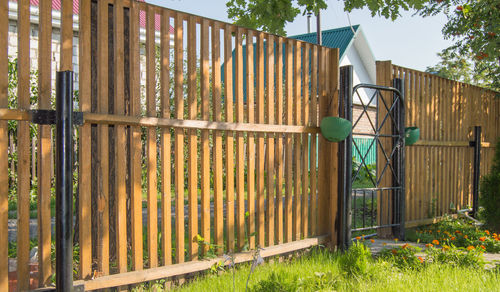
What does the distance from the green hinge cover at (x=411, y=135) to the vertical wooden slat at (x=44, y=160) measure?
469 centimetres

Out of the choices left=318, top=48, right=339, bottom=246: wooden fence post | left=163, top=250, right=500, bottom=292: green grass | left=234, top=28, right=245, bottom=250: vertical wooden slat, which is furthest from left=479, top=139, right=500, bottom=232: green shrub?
left=234, top=28, right=245, bottom=250: vertical wooden slat

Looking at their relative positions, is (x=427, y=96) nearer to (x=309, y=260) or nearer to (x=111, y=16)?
(x=309, y=260)

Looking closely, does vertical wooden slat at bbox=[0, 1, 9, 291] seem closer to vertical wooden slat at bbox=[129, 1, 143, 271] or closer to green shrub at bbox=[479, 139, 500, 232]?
vertical wooden slat at bbox=[129, 1, 143, 271]

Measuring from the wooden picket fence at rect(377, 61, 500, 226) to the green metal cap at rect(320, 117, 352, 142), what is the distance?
63.8 inches

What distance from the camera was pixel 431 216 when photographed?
A: 6.98 m

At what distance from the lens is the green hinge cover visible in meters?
6.17

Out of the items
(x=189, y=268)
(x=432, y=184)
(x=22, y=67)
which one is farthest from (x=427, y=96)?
(x=22, y=67)

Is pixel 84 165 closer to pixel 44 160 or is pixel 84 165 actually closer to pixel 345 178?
pixel 44 160

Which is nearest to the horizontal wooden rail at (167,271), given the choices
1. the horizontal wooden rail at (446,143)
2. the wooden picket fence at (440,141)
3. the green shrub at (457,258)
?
the green shrub at (457,258)

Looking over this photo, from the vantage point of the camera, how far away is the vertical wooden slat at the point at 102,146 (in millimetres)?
3266

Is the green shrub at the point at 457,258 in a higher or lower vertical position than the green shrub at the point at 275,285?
lower

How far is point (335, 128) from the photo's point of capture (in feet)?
15.5

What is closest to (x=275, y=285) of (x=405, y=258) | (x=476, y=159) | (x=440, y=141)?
(x=405, y=258)

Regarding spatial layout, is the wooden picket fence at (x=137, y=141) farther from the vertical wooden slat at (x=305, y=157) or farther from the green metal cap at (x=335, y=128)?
the green metal cap at (x=335, y=128)
